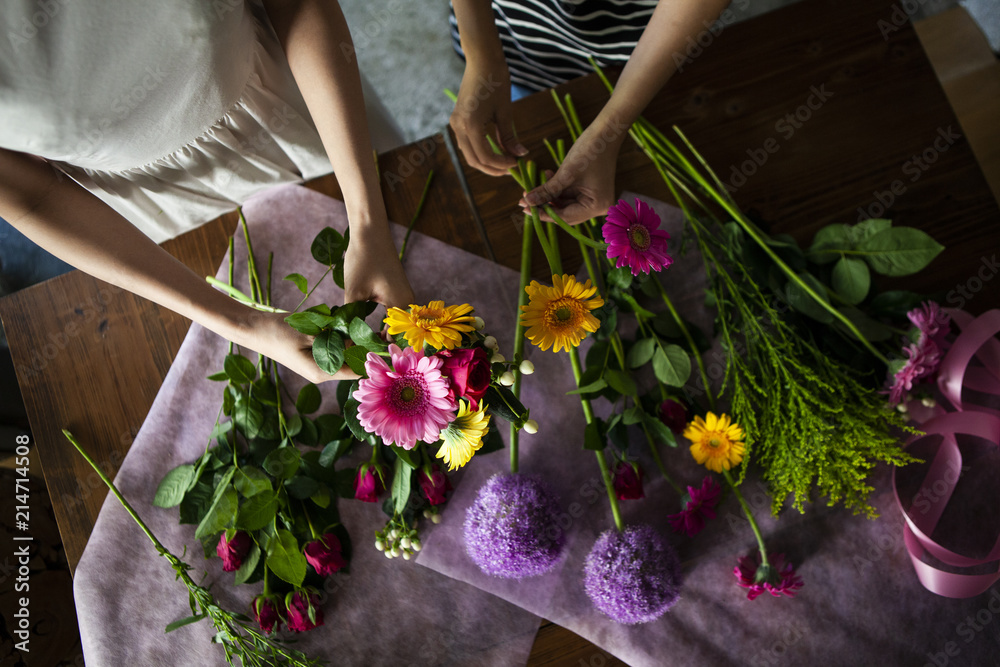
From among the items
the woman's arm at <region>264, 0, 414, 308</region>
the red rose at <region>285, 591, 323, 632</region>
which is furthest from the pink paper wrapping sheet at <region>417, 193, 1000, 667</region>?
the woman's arm at <region>264, 0, 414, 308</region>

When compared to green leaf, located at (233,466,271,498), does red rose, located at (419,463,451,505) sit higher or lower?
lower

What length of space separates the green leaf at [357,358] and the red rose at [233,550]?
0.36m

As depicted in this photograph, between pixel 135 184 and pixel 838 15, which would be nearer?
pixel 135 184

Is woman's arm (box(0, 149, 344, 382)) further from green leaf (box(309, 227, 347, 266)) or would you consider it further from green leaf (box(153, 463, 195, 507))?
green leaf (box(153, 463, 195, 507))

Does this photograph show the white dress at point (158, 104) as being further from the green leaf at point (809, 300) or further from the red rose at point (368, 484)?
the green leaf at point (809, 300)

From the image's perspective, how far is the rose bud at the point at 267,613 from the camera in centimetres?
74

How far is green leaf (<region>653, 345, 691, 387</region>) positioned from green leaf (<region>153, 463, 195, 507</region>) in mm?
631

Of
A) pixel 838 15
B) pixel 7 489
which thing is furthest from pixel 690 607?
pixel 7 489

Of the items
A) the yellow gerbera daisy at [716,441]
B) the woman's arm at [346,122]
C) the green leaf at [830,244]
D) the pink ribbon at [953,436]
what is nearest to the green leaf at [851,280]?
the green leaf at [830,244]

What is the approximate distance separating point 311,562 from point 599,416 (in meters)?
0.42

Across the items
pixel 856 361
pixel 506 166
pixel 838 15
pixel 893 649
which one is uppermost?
pixel 838 15

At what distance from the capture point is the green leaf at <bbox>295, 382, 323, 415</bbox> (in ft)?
2.49

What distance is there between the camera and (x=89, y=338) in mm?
854

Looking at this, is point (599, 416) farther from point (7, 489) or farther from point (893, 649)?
point (7, 489)
